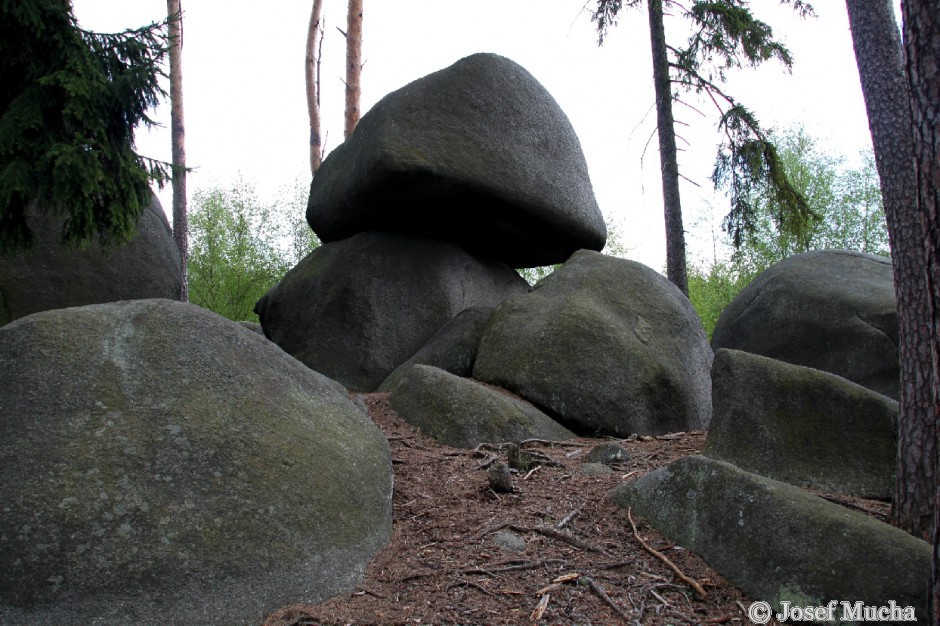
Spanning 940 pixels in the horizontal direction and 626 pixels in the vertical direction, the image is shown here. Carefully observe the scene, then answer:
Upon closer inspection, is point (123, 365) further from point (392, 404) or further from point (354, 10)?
point (354, 10)

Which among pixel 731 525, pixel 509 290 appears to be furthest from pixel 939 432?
pixel 509 290

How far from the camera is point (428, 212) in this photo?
788cm

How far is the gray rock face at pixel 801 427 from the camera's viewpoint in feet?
14.1

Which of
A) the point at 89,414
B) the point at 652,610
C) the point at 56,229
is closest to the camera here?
the point at 652,610

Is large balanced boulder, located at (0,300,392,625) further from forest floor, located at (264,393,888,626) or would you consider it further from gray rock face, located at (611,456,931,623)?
gray rock face, located at (611,456,931,623)

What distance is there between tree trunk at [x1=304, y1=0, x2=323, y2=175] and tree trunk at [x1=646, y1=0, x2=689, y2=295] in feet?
20.9

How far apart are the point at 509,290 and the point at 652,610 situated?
19.8 feet

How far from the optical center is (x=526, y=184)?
25.5 feet

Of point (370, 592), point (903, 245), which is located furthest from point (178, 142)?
point (903, 245)

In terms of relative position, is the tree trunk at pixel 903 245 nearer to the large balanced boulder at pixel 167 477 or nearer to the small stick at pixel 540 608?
the small stick at pixel 540 608

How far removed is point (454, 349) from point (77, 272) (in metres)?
3.48

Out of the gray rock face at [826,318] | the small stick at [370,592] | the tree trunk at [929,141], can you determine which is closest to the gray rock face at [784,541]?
the tree trunk at [929,141]

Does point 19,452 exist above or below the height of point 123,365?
below

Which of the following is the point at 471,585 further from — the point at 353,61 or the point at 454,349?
the point at 353,61
